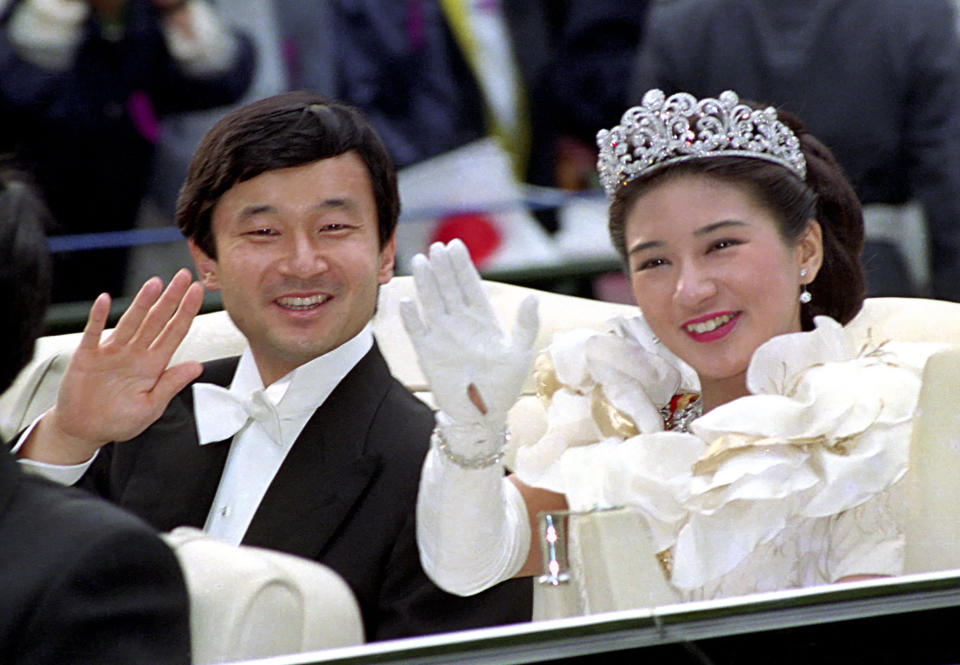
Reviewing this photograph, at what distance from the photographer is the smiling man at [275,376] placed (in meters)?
1.39

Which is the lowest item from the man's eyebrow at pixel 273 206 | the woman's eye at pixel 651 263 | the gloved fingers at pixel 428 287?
the gloved fingers at pixel 428 287

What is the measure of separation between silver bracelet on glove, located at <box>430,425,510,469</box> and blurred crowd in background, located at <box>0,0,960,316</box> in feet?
1.61

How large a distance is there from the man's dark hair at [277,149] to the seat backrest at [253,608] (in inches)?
19.7

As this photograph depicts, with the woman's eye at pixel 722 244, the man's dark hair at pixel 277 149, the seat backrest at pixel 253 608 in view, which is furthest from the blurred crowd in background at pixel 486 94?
the seat backrest at pixel 253 608

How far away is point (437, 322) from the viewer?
130 cm

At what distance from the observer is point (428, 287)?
4.23 feet

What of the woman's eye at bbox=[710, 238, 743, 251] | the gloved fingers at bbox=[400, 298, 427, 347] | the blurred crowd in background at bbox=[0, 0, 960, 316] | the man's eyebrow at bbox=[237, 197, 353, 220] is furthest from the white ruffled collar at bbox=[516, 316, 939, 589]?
the blurred crowd in background at bbox=[0, 0, 960, 316]

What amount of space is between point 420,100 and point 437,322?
4.51 ft

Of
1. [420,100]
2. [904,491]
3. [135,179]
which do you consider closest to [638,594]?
[904,491]

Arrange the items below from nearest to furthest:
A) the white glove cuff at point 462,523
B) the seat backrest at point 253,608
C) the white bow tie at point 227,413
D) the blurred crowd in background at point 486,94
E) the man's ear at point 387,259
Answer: the seat backrest at point 253,608 < the white glove cuff at point 462,523 < the white bow tie at point 227,413 < the man's ear at point 387,259 < the blurred crowd in background at point 486,94

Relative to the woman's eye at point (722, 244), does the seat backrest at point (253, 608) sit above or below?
below

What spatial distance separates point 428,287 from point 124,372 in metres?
0.37

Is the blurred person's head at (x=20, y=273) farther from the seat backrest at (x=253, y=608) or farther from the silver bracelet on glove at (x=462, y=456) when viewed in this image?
the silver bracelet on glove at (x=462, y=456)

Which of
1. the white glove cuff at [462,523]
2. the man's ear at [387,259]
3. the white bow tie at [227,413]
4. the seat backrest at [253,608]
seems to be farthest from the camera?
the man's ear at [387,259]
